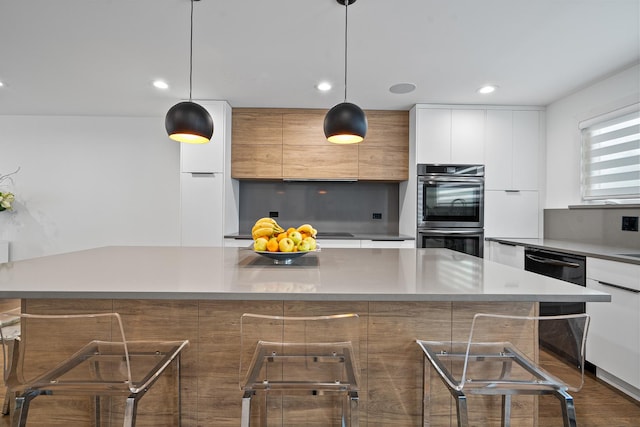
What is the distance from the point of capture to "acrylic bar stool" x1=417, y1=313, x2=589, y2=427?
40.1 inches

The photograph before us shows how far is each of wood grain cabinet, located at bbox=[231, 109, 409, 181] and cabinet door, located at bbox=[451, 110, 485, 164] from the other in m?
0.86

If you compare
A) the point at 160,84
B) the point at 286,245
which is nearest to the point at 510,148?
the point at 286,245

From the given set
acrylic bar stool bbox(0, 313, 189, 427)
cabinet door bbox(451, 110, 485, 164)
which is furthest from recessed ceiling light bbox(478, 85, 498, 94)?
acrylic bar stool bbox(0, 313, 189, 427)

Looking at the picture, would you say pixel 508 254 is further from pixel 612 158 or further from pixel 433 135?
pixel 433 135

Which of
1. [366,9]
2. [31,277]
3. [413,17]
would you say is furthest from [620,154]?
[31,277]

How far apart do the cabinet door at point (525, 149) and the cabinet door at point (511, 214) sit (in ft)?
0.39

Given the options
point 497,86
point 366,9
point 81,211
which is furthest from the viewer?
point 81,211

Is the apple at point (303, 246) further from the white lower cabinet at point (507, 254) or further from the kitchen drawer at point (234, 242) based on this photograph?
the white lower cabinet at point (507, 254)

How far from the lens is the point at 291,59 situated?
2.56 metres

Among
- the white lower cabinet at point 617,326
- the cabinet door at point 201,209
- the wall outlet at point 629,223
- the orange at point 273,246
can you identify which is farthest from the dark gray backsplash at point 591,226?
the cabinet door at point 201,209

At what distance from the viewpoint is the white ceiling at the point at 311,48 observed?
1.95 metres

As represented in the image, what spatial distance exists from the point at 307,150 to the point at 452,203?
5.50 feet

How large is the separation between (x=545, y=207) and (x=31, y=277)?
4.20m

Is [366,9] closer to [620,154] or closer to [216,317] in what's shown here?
[216,317]
